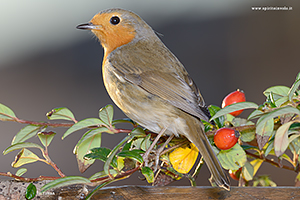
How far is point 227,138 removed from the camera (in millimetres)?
993

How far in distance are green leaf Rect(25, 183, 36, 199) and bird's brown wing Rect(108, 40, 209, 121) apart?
57 centimetres

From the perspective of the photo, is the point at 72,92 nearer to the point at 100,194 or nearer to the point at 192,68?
the point at 192,68

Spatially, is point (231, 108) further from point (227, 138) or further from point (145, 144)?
point (145, 144)

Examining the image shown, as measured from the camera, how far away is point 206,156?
3.51 feet

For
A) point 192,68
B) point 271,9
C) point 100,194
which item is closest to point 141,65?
point 100,194

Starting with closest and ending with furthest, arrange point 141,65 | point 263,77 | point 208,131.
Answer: point 208,131 → point 141,65 → point 263,77

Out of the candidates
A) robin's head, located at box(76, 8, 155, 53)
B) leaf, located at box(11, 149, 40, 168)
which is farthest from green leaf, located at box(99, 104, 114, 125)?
robin's head, located at box(76, 8, 155, 53)

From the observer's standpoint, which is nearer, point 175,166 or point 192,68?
point 175,166

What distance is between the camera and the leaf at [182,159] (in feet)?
3.55

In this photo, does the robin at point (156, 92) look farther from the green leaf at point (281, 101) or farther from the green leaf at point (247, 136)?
the green leaf at point (281, 101)

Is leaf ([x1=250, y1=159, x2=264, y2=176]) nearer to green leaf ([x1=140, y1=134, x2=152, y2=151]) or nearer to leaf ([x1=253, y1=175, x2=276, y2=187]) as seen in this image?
leaf ([x1=253, y1=175, x2=276, y2=187])

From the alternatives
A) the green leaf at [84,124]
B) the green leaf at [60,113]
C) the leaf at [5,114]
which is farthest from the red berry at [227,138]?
the leaf at [5,114]

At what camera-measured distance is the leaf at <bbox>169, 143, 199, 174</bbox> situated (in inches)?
42.6

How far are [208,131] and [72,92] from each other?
8.76 ft
